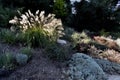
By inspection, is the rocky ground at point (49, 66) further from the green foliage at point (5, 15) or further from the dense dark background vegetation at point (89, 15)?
the dense dark background vegetation at point (89, 15)

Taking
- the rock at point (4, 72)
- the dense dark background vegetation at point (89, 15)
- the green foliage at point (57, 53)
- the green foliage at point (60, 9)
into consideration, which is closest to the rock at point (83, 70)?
the green foliage at point (57, 53)

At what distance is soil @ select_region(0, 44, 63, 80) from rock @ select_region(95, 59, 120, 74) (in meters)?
1.17

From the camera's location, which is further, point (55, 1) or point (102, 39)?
point (55, 1)

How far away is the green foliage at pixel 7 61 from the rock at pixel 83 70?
1.20 meters

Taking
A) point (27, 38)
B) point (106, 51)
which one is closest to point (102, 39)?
point (106, 51)

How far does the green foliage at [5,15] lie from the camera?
400 inches

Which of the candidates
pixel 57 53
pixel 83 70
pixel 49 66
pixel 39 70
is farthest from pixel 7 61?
pixel 83 70

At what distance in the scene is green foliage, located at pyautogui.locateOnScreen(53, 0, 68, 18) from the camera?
12.8m

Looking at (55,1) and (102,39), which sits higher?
(55,1)

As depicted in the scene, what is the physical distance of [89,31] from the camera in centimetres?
1245

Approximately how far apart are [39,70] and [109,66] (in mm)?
1914

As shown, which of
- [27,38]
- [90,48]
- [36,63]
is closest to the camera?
[36,63]

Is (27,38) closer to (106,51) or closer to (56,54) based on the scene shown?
(56,54)

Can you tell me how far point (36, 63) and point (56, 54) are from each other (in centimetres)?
53
